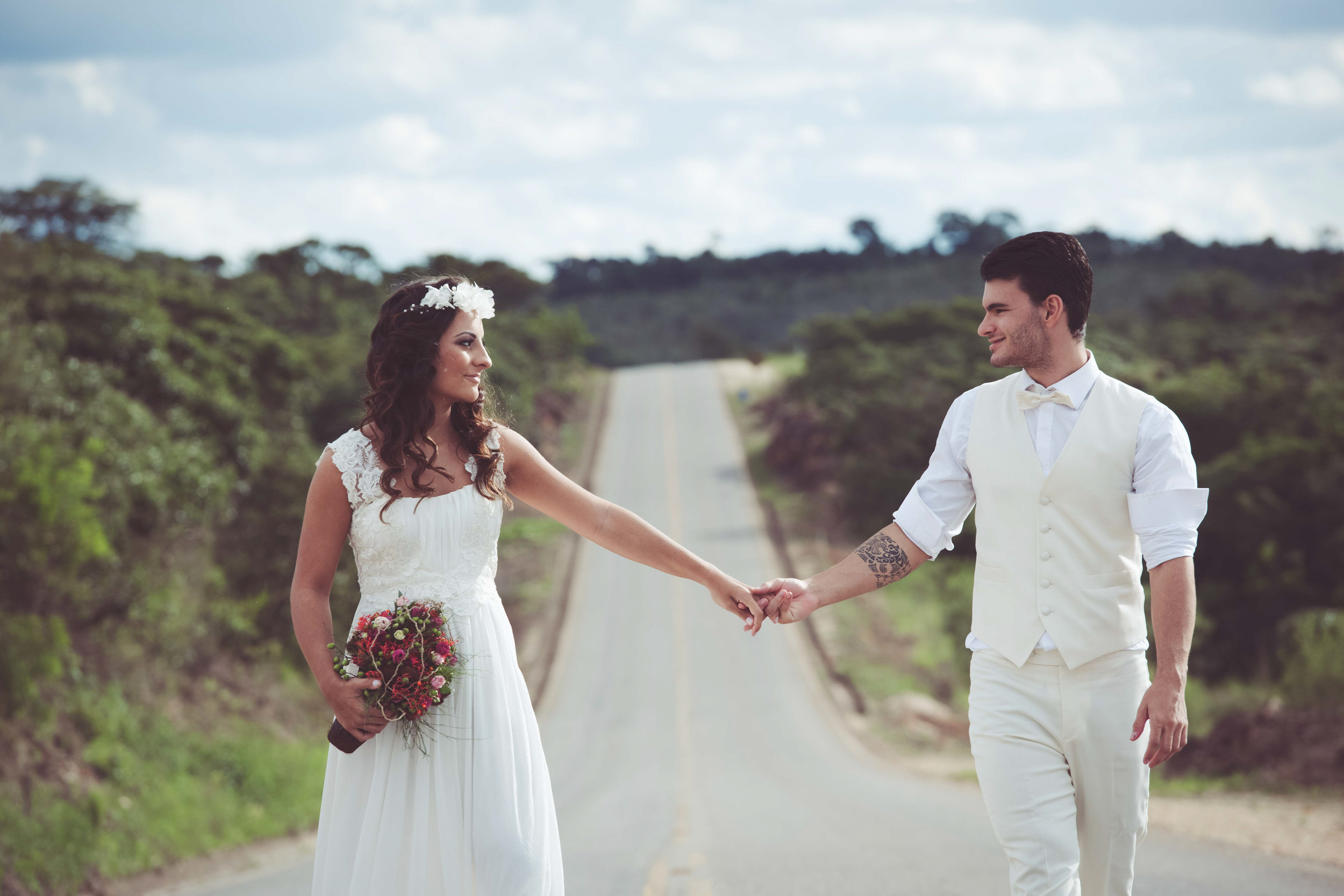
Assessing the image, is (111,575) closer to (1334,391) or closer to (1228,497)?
(1228,497)

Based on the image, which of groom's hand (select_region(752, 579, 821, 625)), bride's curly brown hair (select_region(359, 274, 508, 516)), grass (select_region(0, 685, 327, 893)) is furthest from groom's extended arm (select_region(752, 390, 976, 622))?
grass (select_region(0, 685, 327, 893))

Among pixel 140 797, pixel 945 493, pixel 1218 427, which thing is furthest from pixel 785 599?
pixel 1218 427

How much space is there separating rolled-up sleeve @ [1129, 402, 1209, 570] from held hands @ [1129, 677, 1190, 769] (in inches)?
14.7

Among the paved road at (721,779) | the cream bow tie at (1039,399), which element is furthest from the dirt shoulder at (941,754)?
the cream bow tie at (1039,399)

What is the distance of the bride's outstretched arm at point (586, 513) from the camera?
4.07 m

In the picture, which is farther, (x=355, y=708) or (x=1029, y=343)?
(x=1029, y=343)

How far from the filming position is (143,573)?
16781 millimetres

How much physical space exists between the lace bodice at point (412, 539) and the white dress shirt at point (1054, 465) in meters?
1.58

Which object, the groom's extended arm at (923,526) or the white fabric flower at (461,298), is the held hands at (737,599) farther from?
the white fabric flower at (461,298)

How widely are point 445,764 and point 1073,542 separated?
210 centimetres

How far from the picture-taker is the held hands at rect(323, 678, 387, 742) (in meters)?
3.49

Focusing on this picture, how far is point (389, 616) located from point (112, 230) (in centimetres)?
5651

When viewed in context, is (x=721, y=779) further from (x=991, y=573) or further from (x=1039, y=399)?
(x=1039, y=399)

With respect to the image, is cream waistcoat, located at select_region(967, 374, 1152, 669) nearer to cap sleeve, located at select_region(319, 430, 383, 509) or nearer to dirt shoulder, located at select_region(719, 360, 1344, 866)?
cap sleeve, located at select_region(319, 430, 383, 509)
